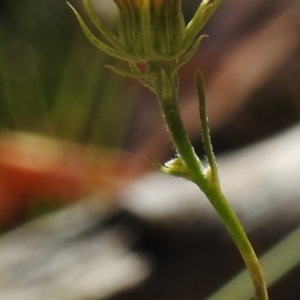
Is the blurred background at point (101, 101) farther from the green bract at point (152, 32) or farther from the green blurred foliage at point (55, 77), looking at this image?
the green bract at point (152, 32)

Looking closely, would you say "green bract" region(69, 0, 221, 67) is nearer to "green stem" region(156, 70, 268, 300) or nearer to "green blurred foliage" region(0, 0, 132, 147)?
"green stem" region(156, 70, 268, 300)

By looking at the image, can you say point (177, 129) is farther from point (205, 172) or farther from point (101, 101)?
point (101, 101)

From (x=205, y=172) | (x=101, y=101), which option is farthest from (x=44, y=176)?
(x=205, y=172)

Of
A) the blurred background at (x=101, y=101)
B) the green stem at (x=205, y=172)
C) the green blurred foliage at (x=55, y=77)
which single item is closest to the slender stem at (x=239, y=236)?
the green stem at (x=205, y=172)

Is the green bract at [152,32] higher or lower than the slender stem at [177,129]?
higher

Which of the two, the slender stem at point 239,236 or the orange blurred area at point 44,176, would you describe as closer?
the slender stem at point 239,236
